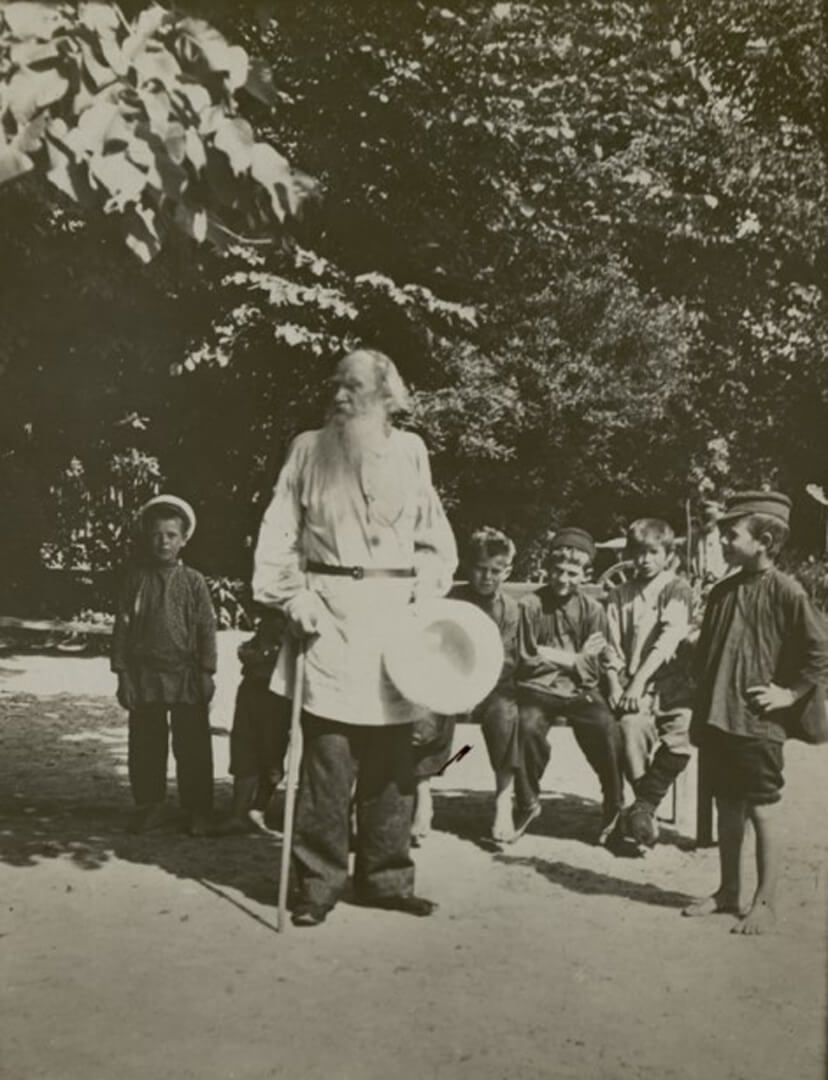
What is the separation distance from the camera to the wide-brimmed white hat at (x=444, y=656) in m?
5.49

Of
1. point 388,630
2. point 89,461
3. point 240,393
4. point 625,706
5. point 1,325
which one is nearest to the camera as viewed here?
point 388,630

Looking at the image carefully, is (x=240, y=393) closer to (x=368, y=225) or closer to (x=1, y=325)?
(x=368, y=225)

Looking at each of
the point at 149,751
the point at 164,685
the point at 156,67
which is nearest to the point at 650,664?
the point at 164,685

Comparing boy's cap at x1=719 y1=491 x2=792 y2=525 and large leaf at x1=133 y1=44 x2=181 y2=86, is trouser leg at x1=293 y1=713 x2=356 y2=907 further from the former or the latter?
large leaf at x1=133 y1=44 x2=181 y2=86

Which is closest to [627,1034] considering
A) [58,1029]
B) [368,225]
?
[58,1029]

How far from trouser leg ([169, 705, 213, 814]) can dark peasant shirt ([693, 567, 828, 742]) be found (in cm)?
269

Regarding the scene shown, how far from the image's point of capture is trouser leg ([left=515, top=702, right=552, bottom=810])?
7.02m

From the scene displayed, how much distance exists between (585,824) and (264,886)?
85.5 inches

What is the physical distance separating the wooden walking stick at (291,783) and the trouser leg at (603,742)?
6.20 feet

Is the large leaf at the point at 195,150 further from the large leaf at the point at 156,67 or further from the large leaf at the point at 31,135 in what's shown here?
the large leaf at the point at 31,135

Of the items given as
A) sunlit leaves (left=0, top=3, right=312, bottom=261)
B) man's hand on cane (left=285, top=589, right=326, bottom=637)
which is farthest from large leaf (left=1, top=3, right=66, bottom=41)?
man's hand on cane (left=285, top=589, right=326, bottom=637)

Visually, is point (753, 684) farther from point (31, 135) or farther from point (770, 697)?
point (31, 135)

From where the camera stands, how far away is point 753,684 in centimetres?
546

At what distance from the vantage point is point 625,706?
7125 millimetres
